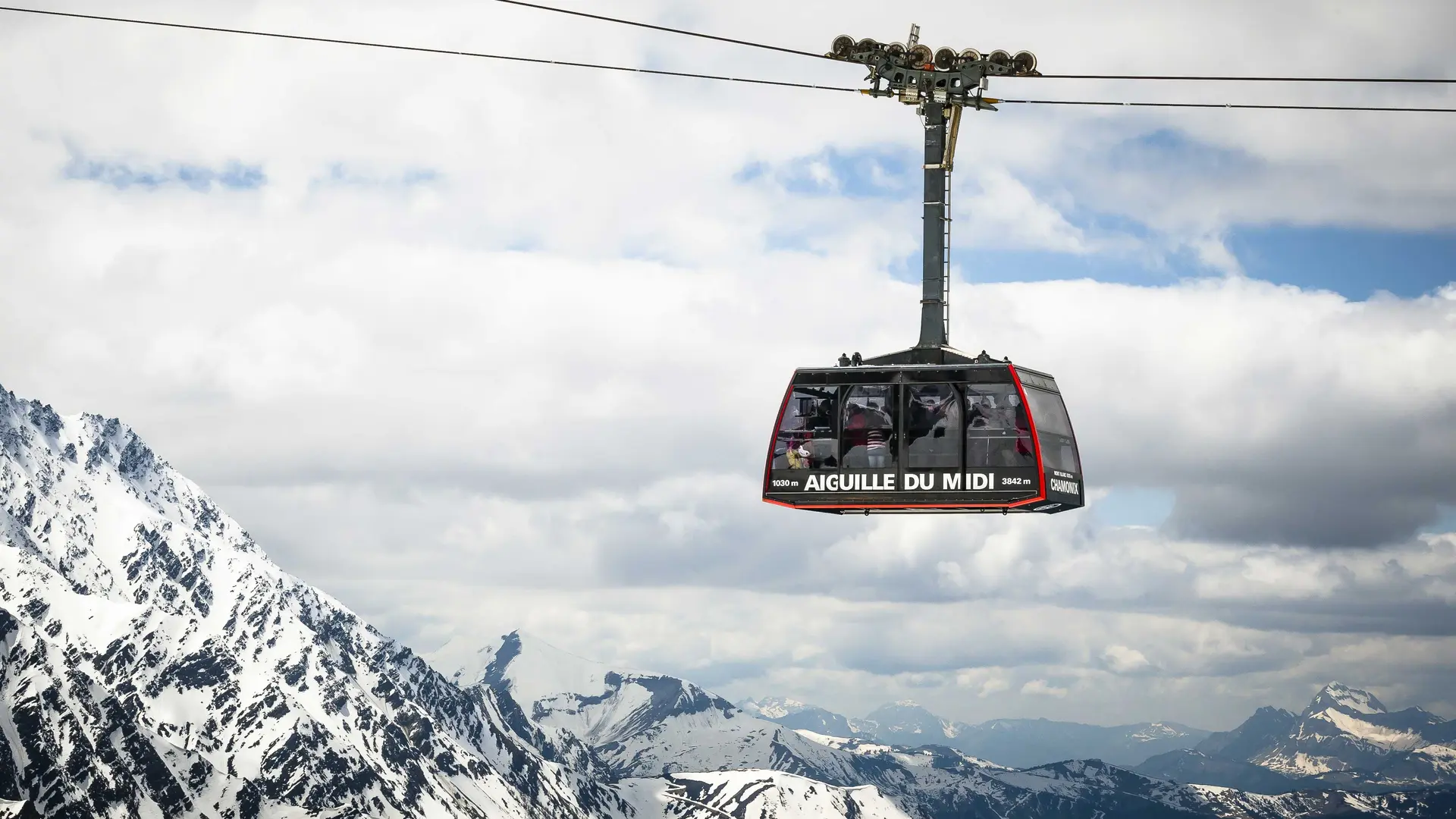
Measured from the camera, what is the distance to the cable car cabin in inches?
1845

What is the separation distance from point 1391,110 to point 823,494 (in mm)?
19028

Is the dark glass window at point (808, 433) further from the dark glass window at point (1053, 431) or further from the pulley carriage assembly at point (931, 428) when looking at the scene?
the dark glass window at point (1053, 431)

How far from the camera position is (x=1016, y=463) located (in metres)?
46.9

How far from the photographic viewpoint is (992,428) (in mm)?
47062

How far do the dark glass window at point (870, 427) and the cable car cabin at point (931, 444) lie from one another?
23 mm

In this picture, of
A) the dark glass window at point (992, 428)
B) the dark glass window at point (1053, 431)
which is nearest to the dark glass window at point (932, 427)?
the dark glass window at point (992, 428)

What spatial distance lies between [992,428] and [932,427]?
68.6 inches

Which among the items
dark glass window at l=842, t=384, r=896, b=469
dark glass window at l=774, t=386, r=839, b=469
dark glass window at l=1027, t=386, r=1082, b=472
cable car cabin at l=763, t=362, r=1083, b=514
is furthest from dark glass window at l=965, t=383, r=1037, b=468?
dark glass window at l=774, t=386, r=839, b=469

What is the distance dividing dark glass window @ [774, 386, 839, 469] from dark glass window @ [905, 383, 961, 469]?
2360mm

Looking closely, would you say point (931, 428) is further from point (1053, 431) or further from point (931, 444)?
point (1053, 431)

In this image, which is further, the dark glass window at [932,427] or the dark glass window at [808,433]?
the dark glass window at [808,433]

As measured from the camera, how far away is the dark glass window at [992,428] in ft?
154

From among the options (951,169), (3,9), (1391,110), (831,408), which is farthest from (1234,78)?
(3,9)

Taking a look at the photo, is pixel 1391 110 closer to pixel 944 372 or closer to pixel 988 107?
pixel 988 107
